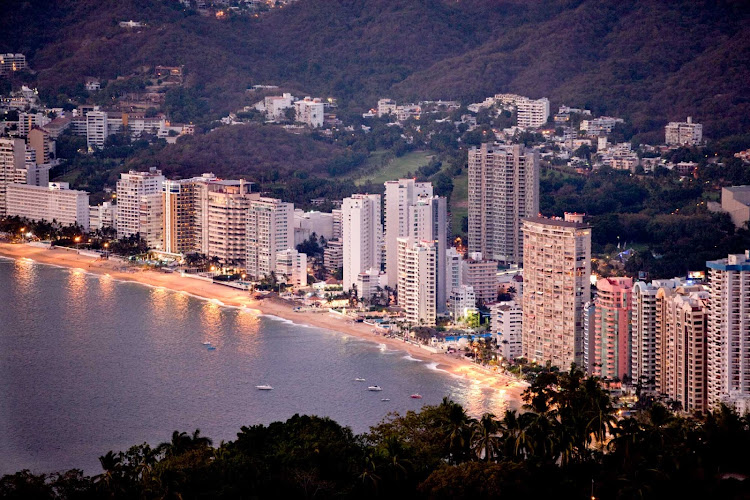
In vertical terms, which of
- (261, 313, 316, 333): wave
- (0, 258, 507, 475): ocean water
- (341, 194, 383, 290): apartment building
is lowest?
(0, 258, 507, 475): ocean water

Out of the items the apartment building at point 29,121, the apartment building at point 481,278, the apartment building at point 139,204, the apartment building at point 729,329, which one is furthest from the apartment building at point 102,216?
the apartment building at point 729,329

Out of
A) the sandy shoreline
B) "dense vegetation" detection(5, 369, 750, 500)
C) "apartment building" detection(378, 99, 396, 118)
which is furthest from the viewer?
"apartment building" detection(378, 99, 396, 118)

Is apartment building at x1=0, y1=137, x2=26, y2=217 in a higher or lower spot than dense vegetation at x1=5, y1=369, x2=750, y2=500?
higher

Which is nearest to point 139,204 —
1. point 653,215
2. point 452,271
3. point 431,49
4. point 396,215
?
point 396,215

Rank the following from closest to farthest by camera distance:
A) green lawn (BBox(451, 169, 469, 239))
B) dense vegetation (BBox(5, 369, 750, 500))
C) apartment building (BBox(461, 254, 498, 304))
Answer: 1. dense vegetation (BBox(5, 369, 750, 500))
2. apartment building (BBox(461, 254, 498, 304))
3. green lawn (BBox(451, 169, 469, 239))

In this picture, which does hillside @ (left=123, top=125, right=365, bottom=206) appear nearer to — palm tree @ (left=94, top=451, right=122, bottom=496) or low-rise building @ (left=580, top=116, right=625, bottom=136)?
low-rise building @ (left=580, top=116, right=625, bottom=136)

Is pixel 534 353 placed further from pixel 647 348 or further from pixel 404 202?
pixel 404 202

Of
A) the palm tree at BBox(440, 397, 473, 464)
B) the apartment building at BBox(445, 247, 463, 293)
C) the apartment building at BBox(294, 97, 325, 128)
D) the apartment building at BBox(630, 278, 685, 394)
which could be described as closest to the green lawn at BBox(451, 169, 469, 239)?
the apartment building at BBox(445, 247, 463, 293)
